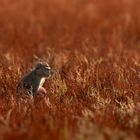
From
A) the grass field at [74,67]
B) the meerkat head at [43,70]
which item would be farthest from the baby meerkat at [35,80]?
the grass field at [74,67]

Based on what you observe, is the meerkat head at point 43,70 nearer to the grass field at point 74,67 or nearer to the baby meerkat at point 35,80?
the baby meerkat at point 35,80

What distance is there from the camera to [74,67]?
8.07 m

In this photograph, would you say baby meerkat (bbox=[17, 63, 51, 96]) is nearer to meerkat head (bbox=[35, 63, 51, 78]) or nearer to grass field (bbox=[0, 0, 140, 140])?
meerkat head (bbox=[35, 63, 51, 78])

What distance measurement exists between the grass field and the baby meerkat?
0.14m

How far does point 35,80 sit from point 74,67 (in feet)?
3.80

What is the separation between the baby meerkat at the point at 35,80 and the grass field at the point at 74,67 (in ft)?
0.44

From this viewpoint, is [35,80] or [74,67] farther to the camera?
[74,67]

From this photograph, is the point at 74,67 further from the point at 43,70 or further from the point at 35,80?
the point at 35,80

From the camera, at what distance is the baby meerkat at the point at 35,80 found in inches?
272

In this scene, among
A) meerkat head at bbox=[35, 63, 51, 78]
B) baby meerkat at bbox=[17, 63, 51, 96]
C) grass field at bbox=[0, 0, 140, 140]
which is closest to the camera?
grass field at bbox=[0, 0, 140, 140]

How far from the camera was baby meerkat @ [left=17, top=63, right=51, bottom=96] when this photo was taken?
6910mm

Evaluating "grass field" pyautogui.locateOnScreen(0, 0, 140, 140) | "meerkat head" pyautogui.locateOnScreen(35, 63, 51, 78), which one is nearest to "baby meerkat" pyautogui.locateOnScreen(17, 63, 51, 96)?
"meerkat head" pyautogui.locateOnScreen(35, 63, 51, 78)

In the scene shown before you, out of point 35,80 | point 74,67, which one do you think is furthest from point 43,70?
point 74,67

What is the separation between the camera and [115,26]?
1321cm
